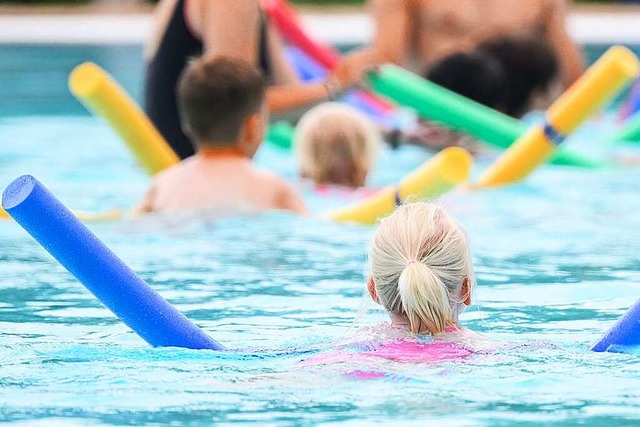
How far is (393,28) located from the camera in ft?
25.8

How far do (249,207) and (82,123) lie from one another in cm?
439

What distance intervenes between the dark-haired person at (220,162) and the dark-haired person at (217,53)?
753mm

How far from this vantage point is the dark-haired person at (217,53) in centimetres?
580

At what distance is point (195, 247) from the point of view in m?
4.78

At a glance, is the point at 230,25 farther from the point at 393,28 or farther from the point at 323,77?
the point at 323,77

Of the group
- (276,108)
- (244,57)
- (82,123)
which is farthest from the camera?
(82,123)

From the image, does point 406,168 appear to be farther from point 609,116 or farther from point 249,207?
point 609,116

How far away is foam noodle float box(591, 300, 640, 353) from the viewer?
3.06 m

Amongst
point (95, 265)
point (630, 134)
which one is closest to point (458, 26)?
point (630, 134)

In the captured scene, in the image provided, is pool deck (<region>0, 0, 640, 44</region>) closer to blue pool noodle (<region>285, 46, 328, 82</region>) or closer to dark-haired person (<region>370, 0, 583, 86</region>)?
blue pool noodle (<region>285, 46, 328, 82</region>)

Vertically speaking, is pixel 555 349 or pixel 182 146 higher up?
pixel 182 146

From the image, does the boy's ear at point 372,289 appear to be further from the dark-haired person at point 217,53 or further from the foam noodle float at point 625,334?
the dark-haired person at point 217,53

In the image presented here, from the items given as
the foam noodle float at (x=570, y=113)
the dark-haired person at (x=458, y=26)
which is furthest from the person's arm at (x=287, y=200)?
the dark-haired person at (x=458, y=26)

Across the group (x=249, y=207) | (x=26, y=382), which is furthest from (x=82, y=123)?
(x=26, y=382)
